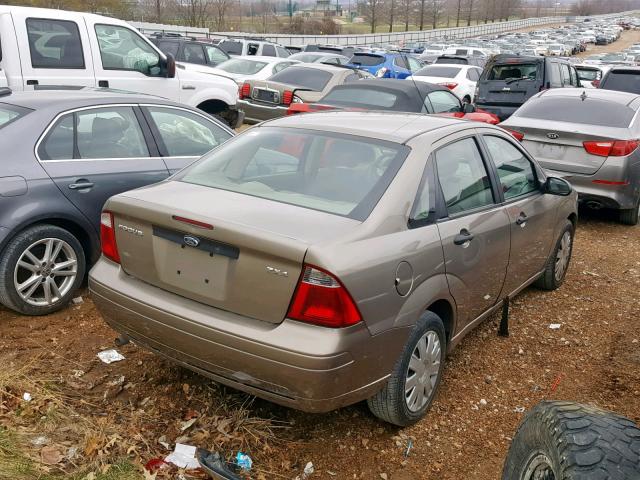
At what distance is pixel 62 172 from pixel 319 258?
2.67 meters

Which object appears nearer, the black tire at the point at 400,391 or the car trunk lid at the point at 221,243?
the car trunk lid at the point at 221,243

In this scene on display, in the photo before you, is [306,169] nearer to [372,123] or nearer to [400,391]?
[372,123]

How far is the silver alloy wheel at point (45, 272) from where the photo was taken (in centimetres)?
439

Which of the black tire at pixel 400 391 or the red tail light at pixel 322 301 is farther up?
the red tail light at pixel 322 301

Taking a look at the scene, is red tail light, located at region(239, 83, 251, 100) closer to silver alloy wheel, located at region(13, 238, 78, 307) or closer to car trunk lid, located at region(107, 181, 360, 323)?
silver alloy wheel, located at region(13, 238, 78, 307)

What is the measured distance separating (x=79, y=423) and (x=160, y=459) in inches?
20.4

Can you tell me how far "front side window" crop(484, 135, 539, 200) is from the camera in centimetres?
436

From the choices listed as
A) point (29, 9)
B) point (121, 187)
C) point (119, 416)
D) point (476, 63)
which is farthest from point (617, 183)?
point (476, 63)

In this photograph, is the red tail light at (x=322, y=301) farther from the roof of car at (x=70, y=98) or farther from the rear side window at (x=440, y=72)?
the rear side window at (x=440, y=72)

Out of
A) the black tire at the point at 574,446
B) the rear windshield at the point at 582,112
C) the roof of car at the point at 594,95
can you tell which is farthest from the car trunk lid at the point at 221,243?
the roof of car at the point at 594,95

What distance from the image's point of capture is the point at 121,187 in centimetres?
485

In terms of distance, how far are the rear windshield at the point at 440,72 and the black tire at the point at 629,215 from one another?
36.3ft

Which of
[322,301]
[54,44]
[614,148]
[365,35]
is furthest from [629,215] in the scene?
[365,35]

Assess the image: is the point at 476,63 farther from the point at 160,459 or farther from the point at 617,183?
the point at 160,459
